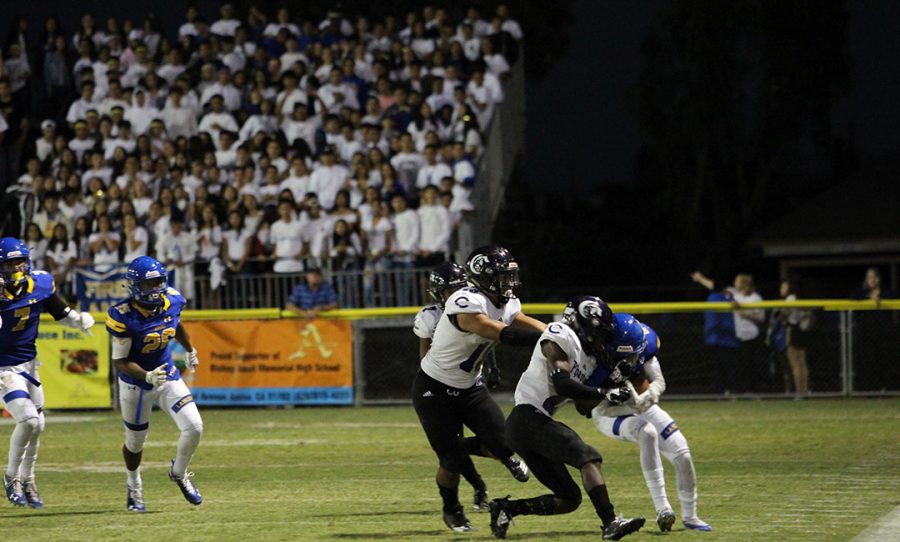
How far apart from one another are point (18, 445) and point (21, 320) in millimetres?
967

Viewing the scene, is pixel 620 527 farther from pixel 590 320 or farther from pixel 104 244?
pixel 104 244

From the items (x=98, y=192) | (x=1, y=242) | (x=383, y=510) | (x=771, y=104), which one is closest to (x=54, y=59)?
(x=98, y=192)

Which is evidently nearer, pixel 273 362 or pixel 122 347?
pixel 122 347

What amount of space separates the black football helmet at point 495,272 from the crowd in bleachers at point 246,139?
10.3 m

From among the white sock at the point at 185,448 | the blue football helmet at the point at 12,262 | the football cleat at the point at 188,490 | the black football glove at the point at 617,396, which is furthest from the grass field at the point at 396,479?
the blue football helmet at the point at 12,262

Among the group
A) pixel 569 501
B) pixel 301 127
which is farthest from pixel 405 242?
pixel 569 501

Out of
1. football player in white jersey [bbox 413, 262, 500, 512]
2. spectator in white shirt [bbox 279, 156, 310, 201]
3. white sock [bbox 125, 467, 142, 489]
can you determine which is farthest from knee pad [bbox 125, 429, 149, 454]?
spectator in white shirt [bbox 279, 156, 310, 201]

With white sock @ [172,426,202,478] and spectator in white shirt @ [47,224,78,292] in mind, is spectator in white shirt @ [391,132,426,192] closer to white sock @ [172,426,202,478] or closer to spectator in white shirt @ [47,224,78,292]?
spectator in white shirt @ [47,224,78,292]

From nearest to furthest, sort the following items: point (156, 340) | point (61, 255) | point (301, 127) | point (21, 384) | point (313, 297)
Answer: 1. point (156, 340)
2. point (21, 384)
3. point (313, 297)
4. point (61, 255)
5. point (301, 127)

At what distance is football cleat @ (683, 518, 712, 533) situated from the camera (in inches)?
331

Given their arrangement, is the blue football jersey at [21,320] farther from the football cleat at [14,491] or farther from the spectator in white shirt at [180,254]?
the spectator in white shirt at [180,254]

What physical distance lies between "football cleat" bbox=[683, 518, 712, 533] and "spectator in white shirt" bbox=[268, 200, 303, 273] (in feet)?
37.1

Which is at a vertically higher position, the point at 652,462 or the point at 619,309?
the point at 619,309

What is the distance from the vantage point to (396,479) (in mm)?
11641
